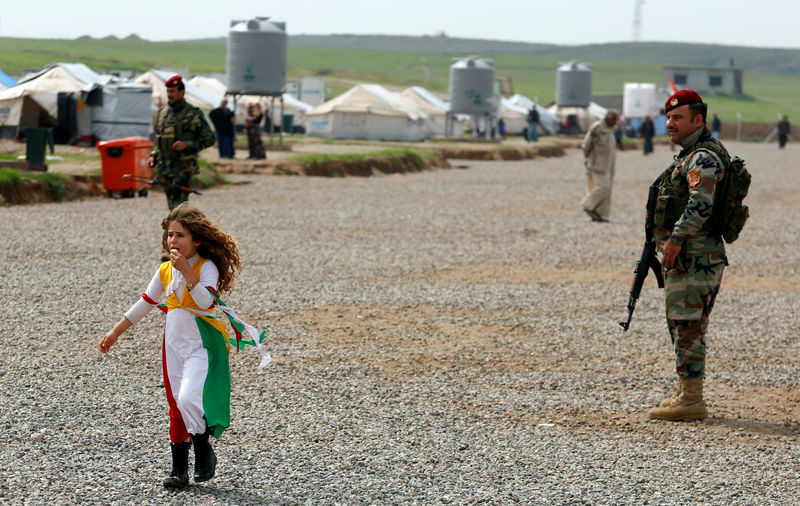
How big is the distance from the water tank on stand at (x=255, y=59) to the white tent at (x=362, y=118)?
1119cm

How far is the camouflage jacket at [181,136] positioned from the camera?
36.2 feet

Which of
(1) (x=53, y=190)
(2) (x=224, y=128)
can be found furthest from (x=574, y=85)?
(1) (x=53, y=190)

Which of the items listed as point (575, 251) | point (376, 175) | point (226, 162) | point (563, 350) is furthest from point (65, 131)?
point (563, 350)

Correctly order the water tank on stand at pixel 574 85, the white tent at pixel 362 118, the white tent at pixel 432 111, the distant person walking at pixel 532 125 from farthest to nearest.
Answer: the water tank on stand at pixel 574 85
the distant person walking at pixel 532 125
the white tent at pixel 432 111
the white tent at pixel 362 118

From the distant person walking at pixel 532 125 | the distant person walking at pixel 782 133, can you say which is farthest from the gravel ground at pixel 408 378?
the distant person walking at pixel 782 133

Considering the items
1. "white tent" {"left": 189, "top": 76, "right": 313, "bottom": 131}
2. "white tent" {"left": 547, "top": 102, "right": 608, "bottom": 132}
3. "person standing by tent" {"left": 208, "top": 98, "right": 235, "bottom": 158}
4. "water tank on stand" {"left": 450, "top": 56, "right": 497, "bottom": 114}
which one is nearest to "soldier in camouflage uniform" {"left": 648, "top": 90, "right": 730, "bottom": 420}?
"person standing by tent" {"left": 208, "top": 98, "right": 235, "bottom": 158}

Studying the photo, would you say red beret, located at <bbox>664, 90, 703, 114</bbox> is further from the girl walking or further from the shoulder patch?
A: the girl walking

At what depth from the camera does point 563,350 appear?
7992 millimetres

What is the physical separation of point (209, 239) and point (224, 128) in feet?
76.4

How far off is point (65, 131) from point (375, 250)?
1795 centimetres

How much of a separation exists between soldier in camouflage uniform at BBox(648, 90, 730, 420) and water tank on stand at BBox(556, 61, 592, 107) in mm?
57316

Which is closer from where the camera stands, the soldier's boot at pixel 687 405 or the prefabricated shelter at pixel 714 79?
the soldier's boot at pixel 687 405

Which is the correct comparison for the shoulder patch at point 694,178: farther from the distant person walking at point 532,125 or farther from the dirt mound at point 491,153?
the distant person walking at point 532,125

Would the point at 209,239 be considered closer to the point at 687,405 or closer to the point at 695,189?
the point at 695,189
